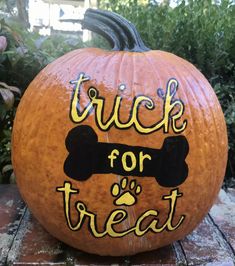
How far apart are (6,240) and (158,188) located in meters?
0.61

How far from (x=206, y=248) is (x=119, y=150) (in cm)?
54

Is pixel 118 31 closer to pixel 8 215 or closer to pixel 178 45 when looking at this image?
pixel 8 215

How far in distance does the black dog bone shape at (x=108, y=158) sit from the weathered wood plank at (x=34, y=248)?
327mm

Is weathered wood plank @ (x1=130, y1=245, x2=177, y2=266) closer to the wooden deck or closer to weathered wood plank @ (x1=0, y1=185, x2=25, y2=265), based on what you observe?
the wooden deck

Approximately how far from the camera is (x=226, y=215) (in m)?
1.84

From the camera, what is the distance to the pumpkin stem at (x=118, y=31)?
1.47 m

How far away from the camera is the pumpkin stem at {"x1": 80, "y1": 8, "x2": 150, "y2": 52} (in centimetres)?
147

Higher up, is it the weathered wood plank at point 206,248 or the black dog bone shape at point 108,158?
the black dog bone shape at point 108,158

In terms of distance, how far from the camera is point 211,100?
1.45 m

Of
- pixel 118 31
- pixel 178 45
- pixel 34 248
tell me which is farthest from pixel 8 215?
pixel 178 45

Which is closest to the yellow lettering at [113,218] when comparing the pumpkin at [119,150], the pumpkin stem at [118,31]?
the pumpkin at [119,150]

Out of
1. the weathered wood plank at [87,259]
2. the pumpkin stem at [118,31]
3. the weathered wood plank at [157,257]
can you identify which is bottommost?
the weathered wood plank at [87,259]

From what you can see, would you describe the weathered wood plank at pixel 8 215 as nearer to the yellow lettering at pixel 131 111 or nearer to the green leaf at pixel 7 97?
the green leaf at pixel 7 97

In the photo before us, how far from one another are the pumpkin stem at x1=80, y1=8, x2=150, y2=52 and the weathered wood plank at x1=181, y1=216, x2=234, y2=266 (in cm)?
73
